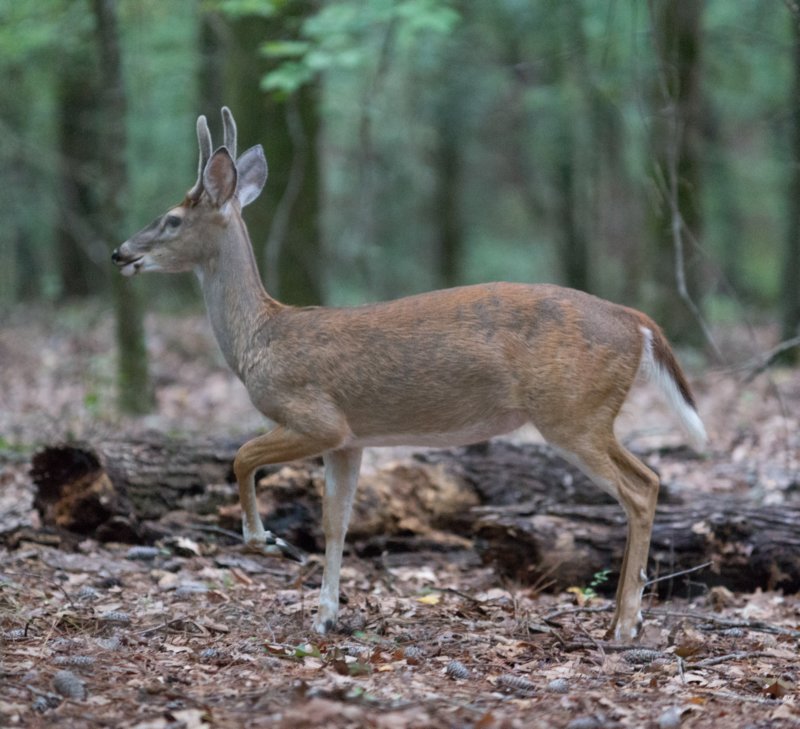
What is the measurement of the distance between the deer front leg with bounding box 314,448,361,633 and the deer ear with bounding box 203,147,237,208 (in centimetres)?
164

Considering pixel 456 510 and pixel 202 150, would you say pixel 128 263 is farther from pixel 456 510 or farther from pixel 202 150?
pixel 456 510

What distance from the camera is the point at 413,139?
2209cm

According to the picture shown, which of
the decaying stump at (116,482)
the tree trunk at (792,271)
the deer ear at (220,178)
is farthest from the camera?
the tree trunk at (792,271)

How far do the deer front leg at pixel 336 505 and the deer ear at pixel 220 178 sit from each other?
164 cm

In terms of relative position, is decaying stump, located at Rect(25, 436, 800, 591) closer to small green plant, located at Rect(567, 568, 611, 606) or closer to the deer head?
small green plant, located at Rect(567, 568, 611, 606)

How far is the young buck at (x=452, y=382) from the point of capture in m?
6.07

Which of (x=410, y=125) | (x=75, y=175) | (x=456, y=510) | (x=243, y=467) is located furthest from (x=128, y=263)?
(x=410, y=125)

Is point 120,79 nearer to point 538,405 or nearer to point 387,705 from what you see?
point 538,405

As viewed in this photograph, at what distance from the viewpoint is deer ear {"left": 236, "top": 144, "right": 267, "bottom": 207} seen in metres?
7.07

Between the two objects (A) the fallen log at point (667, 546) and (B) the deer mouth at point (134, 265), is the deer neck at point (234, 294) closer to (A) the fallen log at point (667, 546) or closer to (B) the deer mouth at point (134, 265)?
(B) the deer mouth at point (134, 265)

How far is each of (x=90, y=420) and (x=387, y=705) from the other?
22.2 ft

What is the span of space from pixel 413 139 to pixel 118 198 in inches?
454

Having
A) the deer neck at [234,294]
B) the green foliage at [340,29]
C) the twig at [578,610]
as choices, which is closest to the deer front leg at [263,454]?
the deer neck at [234,294]

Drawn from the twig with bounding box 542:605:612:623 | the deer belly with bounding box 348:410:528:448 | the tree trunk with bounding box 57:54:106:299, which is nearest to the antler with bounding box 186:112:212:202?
the deer belly with bounding box 348:410:528:448
